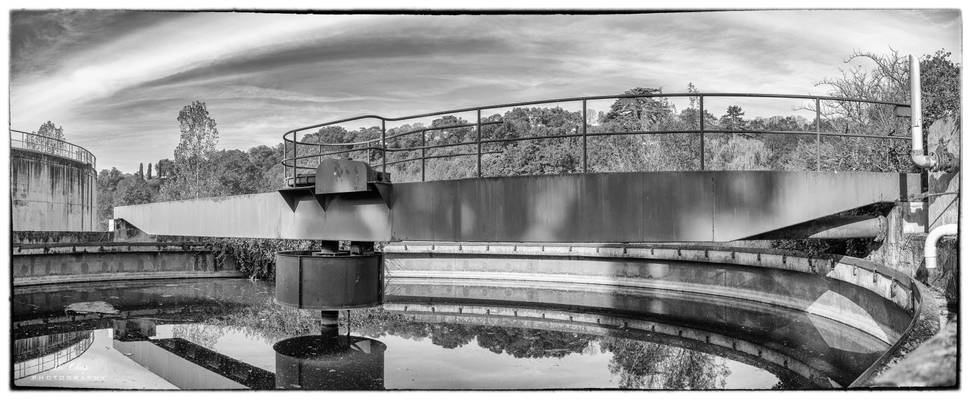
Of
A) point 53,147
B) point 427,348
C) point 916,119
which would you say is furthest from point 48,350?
point 53,147

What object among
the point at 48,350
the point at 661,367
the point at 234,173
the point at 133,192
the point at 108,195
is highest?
the point at 234,173

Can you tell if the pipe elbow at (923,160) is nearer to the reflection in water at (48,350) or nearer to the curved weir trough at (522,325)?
the curved weir trough at (522,325)

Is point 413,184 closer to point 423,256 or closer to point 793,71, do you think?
point 793,71

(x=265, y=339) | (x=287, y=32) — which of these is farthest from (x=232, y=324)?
(x=287, y=32)

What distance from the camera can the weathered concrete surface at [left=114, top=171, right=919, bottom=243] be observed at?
286 inches

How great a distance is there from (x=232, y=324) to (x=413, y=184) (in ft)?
32.3

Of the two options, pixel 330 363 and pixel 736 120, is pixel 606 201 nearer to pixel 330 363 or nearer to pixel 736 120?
pixel 330 363

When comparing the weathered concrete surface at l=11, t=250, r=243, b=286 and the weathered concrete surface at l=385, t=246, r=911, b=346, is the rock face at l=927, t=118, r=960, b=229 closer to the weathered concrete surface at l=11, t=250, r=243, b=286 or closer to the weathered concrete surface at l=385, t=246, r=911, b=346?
the weathered concrete surface at l=385, t=246, r=911, b=346

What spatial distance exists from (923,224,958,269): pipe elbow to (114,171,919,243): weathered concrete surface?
0.79 m

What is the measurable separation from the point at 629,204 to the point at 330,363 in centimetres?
586

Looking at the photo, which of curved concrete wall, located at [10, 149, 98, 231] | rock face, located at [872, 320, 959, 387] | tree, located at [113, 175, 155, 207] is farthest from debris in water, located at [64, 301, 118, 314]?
tree, located at [113, 175, 155, 207]

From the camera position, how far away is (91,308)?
18625 mm

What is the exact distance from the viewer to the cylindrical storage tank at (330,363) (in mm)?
9906

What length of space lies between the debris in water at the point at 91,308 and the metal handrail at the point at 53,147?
18.8 feet
